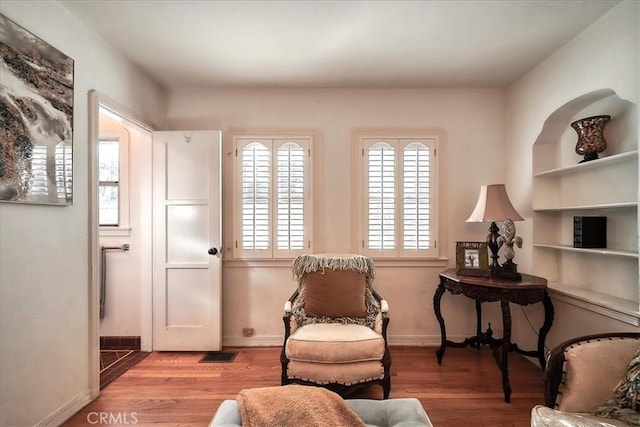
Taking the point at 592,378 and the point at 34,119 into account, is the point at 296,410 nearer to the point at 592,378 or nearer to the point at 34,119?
the point at 592,378


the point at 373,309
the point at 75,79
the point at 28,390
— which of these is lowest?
the point at 28,390

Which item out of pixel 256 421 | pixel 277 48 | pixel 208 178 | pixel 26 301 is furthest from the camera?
pixel 208 178

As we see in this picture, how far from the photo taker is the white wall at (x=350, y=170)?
3.21 metres

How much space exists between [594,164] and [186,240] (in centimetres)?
335

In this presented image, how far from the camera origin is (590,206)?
7.16ft

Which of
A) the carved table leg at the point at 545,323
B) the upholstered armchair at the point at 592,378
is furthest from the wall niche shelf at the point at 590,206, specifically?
the upholstered armchair at the point at 592,378

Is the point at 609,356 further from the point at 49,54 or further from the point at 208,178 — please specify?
the point at 49,54

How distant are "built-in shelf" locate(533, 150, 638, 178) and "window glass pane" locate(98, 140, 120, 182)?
394cm

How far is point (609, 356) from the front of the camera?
150 centimetres

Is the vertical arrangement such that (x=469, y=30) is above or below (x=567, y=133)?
above

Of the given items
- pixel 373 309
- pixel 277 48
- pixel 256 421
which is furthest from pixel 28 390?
pixel 277 48

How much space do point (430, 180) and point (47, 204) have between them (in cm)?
300

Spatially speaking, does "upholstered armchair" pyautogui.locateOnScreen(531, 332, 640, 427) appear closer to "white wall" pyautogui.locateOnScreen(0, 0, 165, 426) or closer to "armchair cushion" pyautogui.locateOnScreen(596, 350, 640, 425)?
"armchair cushion" pyautogui.locateOnScreen(596, 350, 640, 425)
